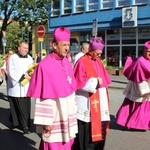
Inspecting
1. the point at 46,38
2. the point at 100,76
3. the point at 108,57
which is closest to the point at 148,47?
the point at 100,76

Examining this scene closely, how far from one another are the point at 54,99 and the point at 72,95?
0.29 m

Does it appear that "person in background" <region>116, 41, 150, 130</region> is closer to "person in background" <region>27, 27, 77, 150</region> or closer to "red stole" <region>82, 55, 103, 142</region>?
"red stole" <region>82, 55, 103, 142</region>

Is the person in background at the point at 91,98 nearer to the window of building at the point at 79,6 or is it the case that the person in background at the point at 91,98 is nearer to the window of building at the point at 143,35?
the window of building at the point at 143,35

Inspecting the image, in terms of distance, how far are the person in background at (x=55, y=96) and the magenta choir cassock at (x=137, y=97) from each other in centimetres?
287

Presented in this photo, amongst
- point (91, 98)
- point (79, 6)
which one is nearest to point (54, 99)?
point (91, 98)

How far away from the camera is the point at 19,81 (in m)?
7.07

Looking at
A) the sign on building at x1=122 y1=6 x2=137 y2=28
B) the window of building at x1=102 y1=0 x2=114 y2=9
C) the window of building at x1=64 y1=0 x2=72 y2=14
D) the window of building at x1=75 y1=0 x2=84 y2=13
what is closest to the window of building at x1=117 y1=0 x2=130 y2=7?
the window of building at x1=102 y1=0 x2=114 y2=9

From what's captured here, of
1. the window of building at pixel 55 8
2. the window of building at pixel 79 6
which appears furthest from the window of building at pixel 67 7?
the window of building at pixel 55 8

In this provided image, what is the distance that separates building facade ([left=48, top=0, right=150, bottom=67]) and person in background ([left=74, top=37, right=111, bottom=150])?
16.9 metres

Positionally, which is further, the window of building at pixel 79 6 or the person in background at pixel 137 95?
the window of building at pixel 79 6

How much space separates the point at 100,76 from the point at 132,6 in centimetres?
2012

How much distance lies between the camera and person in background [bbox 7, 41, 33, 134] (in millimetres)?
7059

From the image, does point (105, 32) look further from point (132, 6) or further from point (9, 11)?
point (9, 11)

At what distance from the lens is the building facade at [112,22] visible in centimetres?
2384
